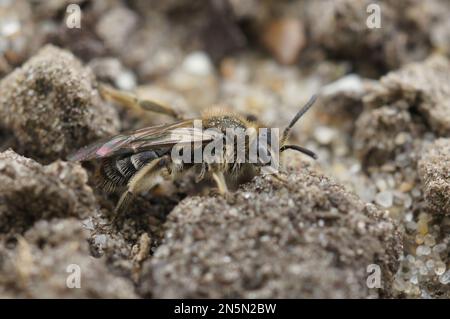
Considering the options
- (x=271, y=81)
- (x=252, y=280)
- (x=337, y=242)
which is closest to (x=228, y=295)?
(x=252, y=280)

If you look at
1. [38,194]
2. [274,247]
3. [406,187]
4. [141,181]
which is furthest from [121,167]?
[406,187]

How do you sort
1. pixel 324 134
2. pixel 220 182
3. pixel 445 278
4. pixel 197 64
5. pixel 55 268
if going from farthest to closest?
pixel 197 64 < pixel 324 134 < pixel 445 278 < pixel 220 182 < pixel 55 268

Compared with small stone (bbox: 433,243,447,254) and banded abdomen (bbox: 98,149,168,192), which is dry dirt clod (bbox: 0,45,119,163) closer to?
banded abdomen (bbox: 98,149,168,192)

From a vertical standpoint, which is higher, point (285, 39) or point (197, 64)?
point (285, 39)

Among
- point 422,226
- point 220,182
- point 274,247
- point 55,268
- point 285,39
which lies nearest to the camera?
point 55,268

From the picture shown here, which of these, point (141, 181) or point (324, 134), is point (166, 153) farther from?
point (324, 134)

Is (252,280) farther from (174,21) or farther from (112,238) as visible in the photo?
(174,21)

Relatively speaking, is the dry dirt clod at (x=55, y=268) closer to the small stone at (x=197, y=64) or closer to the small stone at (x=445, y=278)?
the small stone at (x=445, y=278)
